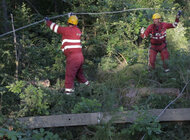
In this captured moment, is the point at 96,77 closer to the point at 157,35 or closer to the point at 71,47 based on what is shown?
the point at 71,47

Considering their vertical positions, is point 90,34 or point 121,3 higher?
point 121,3

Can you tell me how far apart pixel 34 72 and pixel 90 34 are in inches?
185

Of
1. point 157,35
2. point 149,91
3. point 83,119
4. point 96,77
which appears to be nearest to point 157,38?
point 157,35

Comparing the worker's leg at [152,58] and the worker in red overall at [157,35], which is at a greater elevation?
the worker in red overall at [157,35]

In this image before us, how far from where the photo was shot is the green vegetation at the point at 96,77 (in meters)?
4.66

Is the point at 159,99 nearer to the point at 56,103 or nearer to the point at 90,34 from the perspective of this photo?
the point at 56,103

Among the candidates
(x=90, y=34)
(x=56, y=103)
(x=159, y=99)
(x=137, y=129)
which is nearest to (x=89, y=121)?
(x=137, y=129)

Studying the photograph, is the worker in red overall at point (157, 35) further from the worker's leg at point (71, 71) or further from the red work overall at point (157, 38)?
the worker's leg at point (71, 71)


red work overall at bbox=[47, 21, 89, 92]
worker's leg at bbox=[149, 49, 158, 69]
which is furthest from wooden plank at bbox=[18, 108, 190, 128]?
worker's leg at bbox=[149, 49, 158, 69]

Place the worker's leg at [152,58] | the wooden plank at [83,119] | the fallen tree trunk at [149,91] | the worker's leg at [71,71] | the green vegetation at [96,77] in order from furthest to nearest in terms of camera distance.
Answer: the worker's leg at [152,58], the worker's leg at [71,71], the fallen tree trunk at [149,91], the wooden plank at [83,119], the green vegetation at [96,77]

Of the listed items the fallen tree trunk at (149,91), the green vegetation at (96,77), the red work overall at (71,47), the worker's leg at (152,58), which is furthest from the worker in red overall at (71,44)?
the worker's leg at (152,58)

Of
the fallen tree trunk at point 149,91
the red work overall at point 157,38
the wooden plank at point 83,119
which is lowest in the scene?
the fallen tree trunk at point 149,91

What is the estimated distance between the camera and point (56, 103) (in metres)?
5.94

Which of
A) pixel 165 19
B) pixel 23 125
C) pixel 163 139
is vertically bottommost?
pixel 163 139
